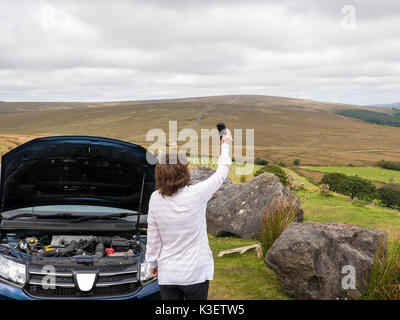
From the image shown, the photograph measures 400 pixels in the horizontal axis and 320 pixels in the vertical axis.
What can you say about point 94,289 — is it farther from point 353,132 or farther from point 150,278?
point 353,132

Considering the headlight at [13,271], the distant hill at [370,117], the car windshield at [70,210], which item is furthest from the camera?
the distant hill at [370,117]

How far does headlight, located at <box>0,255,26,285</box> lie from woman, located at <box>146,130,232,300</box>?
169cm

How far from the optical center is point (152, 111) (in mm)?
142375

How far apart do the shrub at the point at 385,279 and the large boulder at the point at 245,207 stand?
3547mm

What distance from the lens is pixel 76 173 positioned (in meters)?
5.04

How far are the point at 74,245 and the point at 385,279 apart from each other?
3765 millimetres

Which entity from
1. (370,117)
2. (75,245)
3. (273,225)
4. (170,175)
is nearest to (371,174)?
(273,225)

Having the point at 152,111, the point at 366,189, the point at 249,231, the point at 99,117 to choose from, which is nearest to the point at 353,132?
the point at 152,111

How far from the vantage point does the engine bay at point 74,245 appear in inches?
172

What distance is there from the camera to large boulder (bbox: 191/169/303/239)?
8.40m

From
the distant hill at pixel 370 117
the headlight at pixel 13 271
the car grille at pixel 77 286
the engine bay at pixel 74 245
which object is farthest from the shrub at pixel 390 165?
the distant hill at pixel 370 117

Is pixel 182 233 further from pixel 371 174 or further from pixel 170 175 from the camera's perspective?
pixel 371 174

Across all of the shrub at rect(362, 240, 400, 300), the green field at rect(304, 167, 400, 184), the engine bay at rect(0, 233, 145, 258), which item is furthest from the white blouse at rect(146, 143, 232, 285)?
the green field at rect(304, 167, 400, 184)

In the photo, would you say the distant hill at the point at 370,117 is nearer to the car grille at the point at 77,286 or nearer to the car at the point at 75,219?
the car at the point at 75,219
